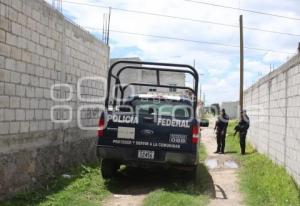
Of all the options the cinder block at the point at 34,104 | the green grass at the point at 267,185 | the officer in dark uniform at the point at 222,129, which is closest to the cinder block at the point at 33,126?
the cinder block at the point at 34,104

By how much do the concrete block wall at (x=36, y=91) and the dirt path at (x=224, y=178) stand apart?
3489mm

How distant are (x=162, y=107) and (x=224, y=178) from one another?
2458mm

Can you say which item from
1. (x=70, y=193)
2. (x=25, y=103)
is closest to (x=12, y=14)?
(x=25, y=103)

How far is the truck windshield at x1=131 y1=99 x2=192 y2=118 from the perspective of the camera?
10.0 meters

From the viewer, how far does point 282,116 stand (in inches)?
434

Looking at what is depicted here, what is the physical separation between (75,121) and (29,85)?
321 cm

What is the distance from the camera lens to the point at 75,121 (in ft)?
38.1

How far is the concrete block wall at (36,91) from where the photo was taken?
25.2ft

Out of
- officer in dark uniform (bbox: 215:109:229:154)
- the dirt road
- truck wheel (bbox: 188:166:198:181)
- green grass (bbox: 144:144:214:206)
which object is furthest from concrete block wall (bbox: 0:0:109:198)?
officer in dark uniform (bbox: 215:109:229:154)

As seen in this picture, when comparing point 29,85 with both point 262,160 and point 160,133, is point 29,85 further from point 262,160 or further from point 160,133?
point 262,160

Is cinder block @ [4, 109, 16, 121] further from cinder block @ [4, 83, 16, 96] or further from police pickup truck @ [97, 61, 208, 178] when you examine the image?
police pickup truck @ [97, 61, 208, 178]

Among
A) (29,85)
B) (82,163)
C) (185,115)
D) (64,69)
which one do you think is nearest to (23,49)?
(29,85)

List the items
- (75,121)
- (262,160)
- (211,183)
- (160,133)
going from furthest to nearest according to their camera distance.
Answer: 1. (262,160)
2. (75,121)
3. (211,183)
4. (160,133)

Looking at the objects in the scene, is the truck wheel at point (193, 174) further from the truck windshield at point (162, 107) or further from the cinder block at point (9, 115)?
the cinder block at point (9, 115)
